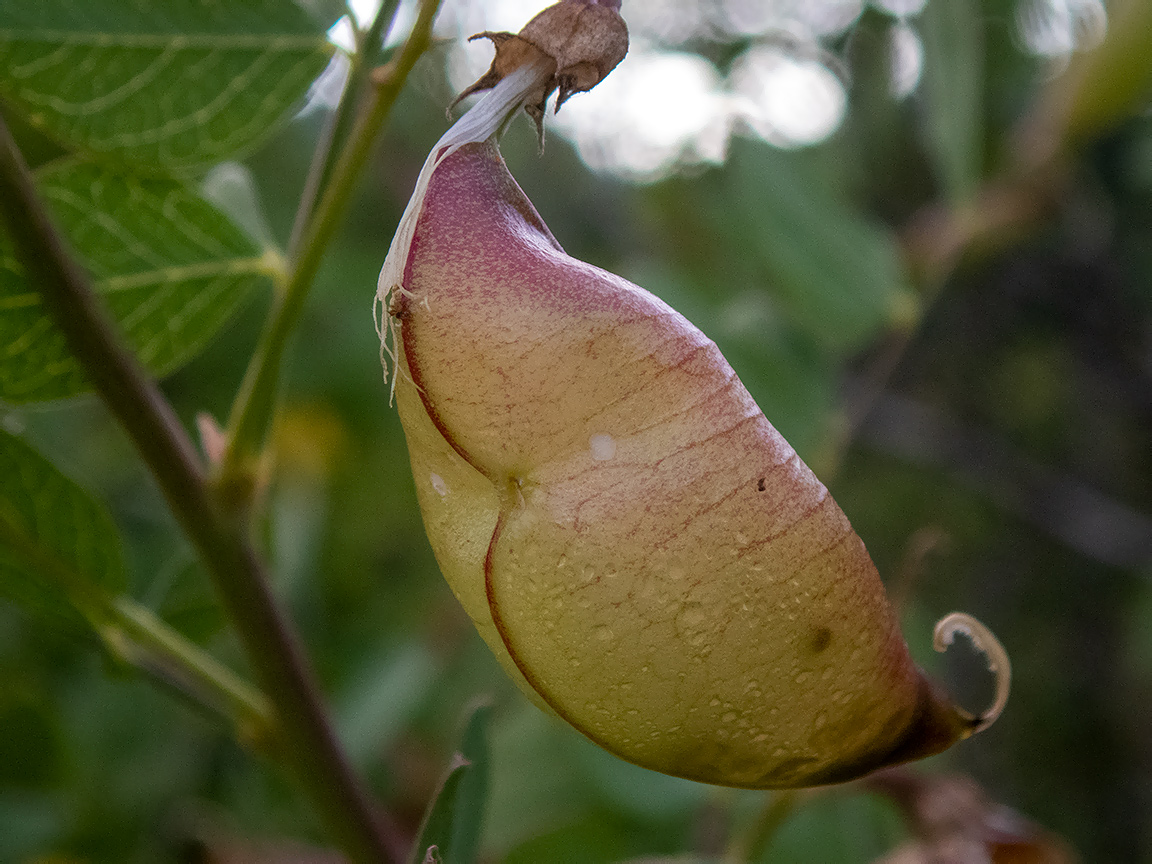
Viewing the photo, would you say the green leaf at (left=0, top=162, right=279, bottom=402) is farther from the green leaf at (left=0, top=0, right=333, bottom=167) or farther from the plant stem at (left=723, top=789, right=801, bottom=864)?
the plant stem at (left=723, top=789, right=801, bottom=864)

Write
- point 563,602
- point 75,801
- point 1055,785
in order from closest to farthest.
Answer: point 563,602 < point 75,801 < point 1055,785

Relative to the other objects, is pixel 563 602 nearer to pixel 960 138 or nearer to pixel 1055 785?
pixel 960 138

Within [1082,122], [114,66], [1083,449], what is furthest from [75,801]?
[1083,449]

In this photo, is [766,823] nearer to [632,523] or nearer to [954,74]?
[632,523]

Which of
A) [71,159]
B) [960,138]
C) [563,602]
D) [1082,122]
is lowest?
[1082,122]

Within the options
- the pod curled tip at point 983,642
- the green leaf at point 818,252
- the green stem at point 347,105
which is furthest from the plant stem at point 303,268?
the green leaf at point 818,252

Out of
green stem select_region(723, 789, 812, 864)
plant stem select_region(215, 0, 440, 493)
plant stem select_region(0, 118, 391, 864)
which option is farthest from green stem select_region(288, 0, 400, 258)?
green stem select_region(723, 789, 812, 864)
